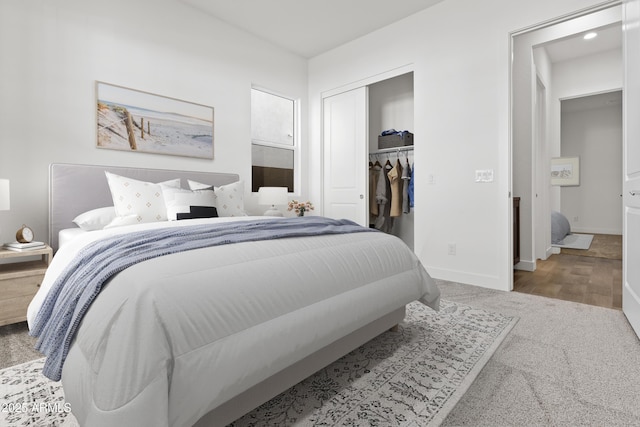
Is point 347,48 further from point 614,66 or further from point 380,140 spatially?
point 614,66

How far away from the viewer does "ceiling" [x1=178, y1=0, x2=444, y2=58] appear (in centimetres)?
355

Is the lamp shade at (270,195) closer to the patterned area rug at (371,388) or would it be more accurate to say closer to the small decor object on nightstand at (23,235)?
the small decor object on nightstand at (23,235)

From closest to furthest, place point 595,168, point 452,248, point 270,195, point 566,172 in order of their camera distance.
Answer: point 452,248 → point 270,195 → point 566,172 → point 595,168

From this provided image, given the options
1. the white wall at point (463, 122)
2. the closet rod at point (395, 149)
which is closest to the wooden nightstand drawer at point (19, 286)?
the white wall at point (463, 122)

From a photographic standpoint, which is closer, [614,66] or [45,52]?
[45,52]

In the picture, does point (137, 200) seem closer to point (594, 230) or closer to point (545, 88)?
point (545, 88)

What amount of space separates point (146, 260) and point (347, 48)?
421cm

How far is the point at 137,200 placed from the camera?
2621mm

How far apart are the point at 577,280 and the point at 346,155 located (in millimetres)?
2980

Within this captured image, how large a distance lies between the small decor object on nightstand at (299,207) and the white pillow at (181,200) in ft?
5.59

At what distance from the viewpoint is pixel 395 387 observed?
1506 millimetres

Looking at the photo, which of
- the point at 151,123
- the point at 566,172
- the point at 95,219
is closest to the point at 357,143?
the point at 151,123

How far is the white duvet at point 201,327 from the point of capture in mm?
864

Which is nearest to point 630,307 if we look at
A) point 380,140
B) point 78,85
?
point 380,140
